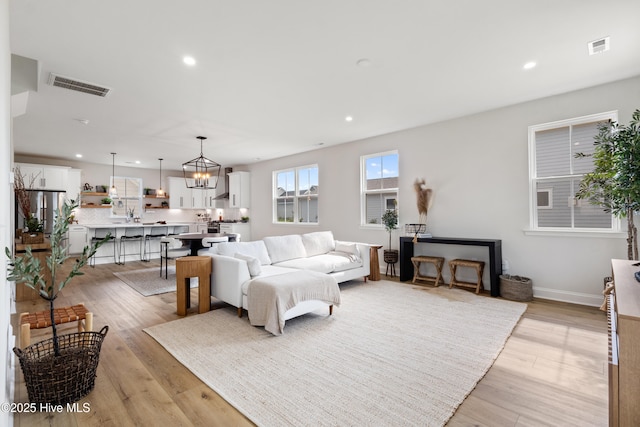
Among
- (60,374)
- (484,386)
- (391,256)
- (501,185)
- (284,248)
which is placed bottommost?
(484,386)

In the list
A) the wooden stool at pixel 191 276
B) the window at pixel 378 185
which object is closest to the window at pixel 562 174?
the window at pixel 378 185

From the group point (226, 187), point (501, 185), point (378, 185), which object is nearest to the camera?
point (501, 185)

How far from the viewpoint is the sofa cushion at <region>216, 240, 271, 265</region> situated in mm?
4094

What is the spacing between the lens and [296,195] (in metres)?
7.97

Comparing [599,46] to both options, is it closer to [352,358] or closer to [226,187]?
[352,358]

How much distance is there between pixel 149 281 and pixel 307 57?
4687 mm

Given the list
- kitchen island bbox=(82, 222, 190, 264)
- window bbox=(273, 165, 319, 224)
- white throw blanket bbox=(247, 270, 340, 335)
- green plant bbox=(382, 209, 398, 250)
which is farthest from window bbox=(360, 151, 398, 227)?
kitchen island bbox=(82, 222, 190, 264)

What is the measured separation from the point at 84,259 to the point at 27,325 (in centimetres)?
90

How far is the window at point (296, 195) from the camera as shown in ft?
24.9

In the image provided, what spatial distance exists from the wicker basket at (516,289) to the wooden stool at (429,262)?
91 centimetres

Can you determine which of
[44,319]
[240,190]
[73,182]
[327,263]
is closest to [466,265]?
[327,263]

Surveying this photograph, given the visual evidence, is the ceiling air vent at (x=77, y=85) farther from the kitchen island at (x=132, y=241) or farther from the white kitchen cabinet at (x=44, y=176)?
the white kitchen cabinet at (x=44, y=176)

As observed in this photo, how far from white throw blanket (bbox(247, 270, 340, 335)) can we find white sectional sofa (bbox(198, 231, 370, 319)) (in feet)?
0.43

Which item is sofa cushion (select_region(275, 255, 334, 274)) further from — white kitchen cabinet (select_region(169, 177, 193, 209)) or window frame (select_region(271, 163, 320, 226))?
white kitchen cabinet (select_region(169, 177, 193, 209))
